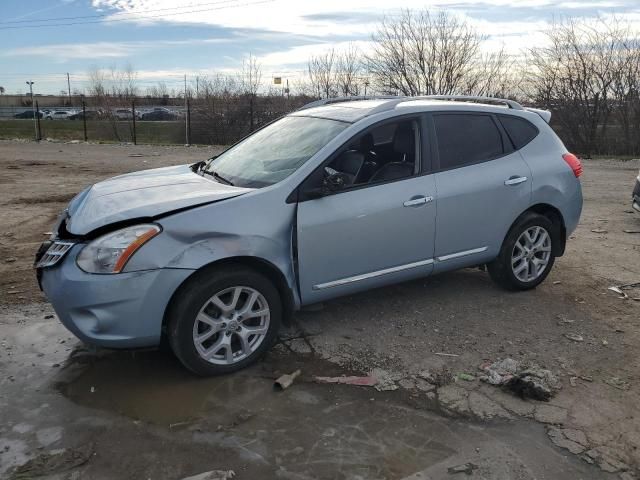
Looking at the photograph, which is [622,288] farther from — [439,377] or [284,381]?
[284,381]

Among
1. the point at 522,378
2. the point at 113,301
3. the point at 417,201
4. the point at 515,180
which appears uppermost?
the point at 515,180

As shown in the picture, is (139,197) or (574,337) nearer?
(139,197)

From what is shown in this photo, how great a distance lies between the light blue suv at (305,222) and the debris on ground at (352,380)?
470 mm

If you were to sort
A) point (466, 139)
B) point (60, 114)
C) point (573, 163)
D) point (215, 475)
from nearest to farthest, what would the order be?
point (215, 475) → point (466, 139) → point (573, 163) → point (60, 114)

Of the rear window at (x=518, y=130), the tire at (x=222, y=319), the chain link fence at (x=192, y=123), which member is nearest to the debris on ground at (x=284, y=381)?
the tire at (x=222, y=319)

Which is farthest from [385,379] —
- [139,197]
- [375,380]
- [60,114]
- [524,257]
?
[60,114]

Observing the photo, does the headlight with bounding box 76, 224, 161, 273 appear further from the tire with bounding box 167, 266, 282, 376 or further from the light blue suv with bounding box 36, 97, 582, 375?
the tire with bounding box 167, 266, 282, 376

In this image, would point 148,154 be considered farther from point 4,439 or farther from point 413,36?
point 4,439

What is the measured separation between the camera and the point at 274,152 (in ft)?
15.0

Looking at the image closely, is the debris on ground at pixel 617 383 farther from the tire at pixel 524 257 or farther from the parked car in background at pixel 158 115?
the parked car in background at pixel 158 115

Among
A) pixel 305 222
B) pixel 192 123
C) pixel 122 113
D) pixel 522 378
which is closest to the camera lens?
pixel 522 378

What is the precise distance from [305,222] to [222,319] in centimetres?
86

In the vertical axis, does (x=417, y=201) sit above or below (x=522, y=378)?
above

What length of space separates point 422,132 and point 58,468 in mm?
3457
